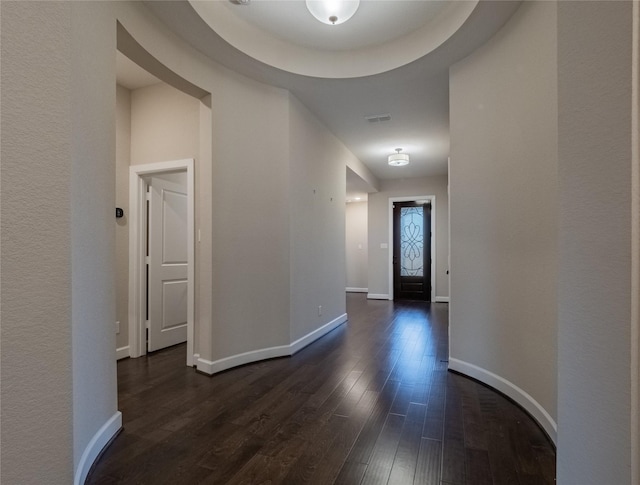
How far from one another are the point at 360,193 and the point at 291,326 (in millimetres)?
5269

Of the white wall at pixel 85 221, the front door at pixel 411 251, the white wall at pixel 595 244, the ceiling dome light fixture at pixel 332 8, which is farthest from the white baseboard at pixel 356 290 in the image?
the white wall at pixel 595 244

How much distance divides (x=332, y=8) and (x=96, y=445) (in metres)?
2.98

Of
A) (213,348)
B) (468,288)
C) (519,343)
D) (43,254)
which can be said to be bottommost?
(213,348)

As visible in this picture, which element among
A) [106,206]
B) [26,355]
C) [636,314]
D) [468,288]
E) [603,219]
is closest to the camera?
[636,314]

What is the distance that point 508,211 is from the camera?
2545 mm

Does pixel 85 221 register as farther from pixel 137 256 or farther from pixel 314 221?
pixel 314 221

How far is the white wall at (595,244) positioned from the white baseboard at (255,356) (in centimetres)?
259

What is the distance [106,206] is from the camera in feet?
6.42

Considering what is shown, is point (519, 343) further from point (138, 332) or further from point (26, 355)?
point (138, 332)

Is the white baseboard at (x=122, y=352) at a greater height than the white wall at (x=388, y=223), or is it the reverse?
the white wall at (x=388, y=223)

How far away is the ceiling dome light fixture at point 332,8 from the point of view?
2344 mm

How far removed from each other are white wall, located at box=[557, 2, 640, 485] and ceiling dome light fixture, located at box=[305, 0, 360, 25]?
176 cm

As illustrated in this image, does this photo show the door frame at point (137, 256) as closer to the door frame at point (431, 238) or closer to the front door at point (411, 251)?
the door frame at point (431, 238)

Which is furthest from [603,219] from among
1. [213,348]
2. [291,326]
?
[291,326]
